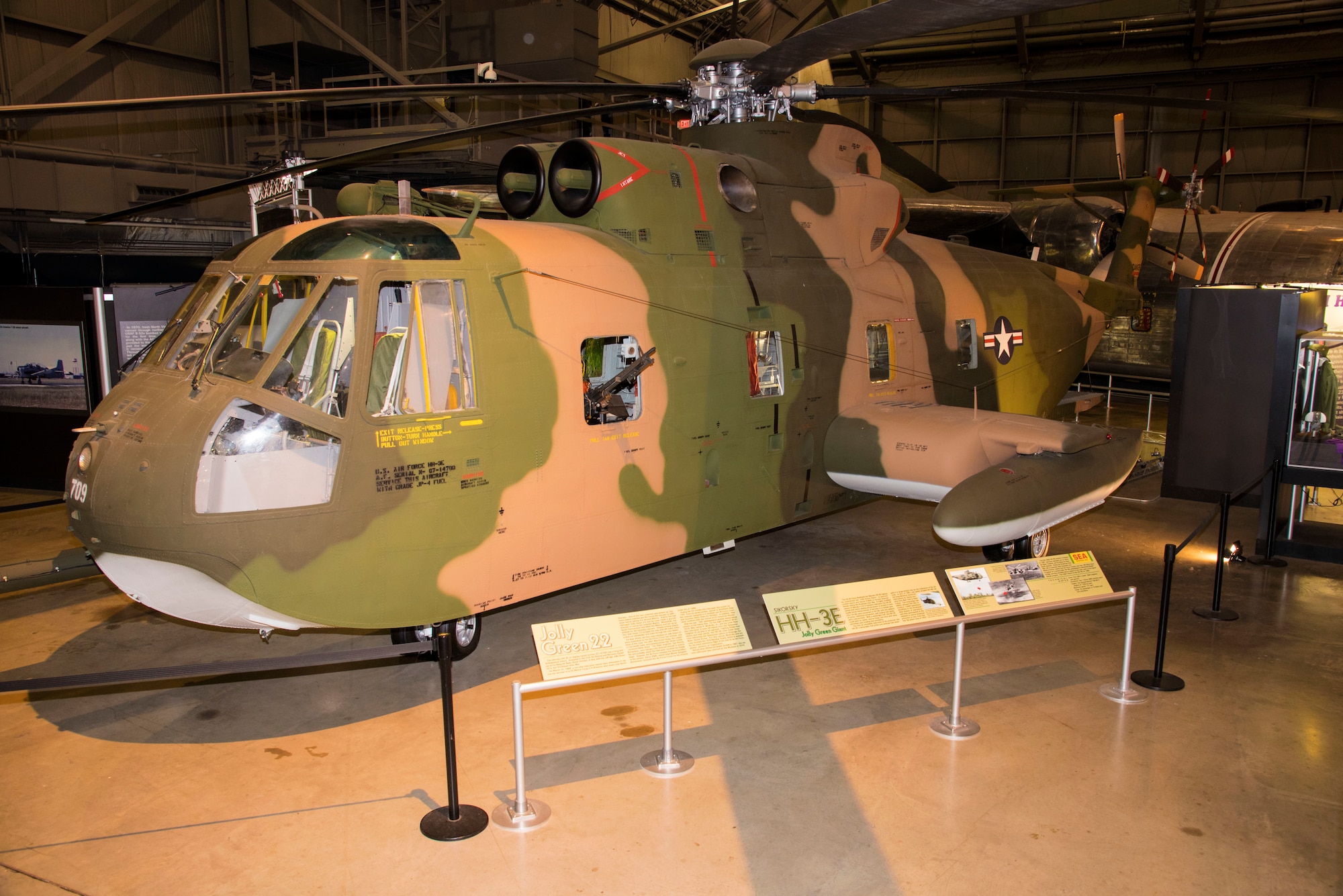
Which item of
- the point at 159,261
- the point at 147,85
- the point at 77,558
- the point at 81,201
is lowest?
the point at 77,558

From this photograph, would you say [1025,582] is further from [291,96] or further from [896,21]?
[291,96]

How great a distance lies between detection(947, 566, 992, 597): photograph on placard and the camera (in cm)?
618

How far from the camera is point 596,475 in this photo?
6.68m

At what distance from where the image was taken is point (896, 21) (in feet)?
17.8

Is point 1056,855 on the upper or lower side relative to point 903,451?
lower

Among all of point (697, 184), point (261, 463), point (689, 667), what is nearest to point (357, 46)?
point (697, 184)

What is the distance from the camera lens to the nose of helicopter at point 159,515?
17.5 feet

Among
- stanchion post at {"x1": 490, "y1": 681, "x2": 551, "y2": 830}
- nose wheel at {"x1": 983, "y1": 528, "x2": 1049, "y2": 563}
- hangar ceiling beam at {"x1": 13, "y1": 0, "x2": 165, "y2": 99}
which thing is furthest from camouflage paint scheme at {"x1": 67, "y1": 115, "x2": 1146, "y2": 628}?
hangar ceiling beam at {"x1": 13, "y1": 0, "x2": 165, "y2": 99}

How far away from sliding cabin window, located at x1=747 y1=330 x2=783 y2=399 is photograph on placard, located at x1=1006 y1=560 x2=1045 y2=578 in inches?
99.2

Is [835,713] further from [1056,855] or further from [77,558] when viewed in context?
[77,558]

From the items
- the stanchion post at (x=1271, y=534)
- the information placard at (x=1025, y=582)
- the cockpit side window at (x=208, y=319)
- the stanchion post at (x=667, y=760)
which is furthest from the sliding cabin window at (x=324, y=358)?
the stanchion post at (x=1271, y=534)

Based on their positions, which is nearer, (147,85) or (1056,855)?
(1056,855)

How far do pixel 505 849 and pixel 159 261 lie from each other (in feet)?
46.5

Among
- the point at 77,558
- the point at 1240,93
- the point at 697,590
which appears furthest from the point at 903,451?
the point at 1240,93
